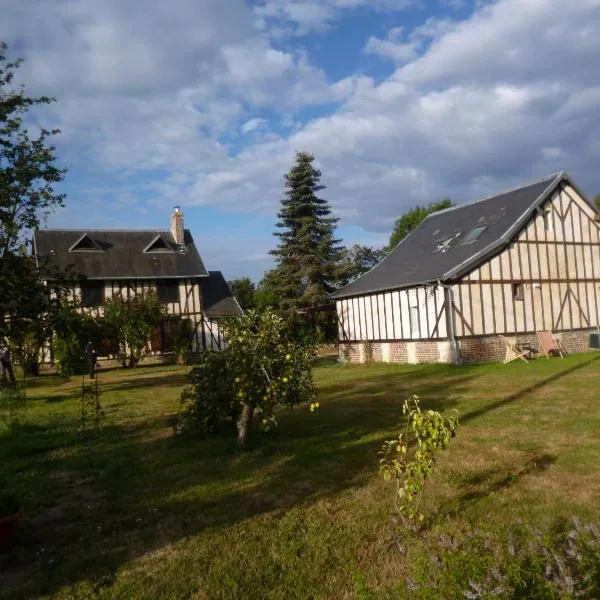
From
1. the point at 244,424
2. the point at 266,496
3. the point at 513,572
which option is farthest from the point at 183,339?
the point at 513,572

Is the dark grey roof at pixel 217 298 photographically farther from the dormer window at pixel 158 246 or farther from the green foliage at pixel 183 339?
the dormer window at pixel 158 246

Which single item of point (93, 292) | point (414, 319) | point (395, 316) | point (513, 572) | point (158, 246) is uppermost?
point (158, 246)

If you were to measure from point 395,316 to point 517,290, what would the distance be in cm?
401

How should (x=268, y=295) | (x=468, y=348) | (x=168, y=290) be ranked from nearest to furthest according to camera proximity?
1. (x=468, y=348)
2. (x=168, y=290)
3. (x=268, y=295)

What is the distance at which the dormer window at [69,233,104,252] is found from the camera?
27500 mm

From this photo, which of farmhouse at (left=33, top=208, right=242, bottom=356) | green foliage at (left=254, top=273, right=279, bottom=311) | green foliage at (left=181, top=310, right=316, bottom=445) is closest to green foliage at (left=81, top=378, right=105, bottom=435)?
green foliage at (left=181, top=310, right=316, bottom=445)

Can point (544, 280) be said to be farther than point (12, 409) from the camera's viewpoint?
Yes

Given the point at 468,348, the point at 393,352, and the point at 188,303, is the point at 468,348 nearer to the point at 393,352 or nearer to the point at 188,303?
the point at 393,352

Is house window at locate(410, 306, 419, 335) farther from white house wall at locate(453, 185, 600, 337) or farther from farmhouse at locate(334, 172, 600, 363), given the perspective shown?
white house wall at locate(453, 185, 600, 337)

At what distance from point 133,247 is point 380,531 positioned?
25.8m

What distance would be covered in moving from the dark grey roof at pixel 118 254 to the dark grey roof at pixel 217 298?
1739mm

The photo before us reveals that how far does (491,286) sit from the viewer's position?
1881 centimetres

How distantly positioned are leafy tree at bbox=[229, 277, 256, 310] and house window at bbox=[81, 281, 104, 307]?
17957 mm

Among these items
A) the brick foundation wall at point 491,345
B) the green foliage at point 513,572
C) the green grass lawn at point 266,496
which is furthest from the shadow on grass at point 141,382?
the green foliage at point 513,572
